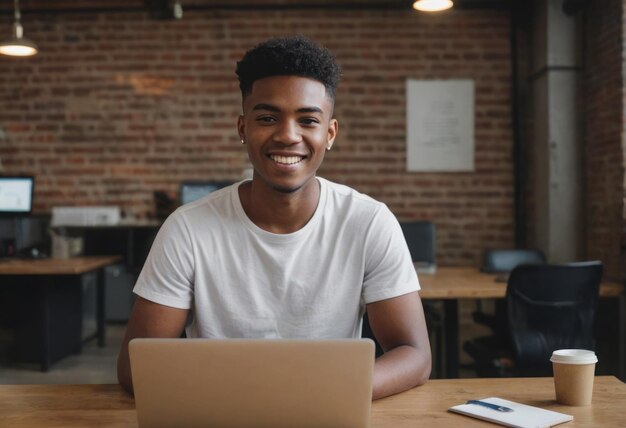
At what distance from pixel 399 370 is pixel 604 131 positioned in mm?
3930

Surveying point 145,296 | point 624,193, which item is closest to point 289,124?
point 145,296

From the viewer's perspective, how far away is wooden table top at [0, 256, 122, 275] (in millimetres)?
4309

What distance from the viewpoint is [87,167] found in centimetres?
624

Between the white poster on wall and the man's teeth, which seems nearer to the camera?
the man's teeth

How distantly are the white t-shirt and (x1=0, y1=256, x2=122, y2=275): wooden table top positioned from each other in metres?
2.93

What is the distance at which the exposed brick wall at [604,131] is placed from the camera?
451cm

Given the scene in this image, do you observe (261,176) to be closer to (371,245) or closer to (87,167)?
(371,245)

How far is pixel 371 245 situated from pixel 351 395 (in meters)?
0.61

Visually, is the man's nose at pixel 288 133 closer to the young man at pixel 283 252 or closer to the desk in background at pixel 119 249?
the young man at pixel 283 252

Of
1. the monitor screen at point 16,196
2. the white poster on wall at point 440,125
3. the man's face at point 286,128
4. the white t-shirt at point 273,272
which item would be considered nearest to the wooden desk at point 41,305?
the monitor screen at point 16,196

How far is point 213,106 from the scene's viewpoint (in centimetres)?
618

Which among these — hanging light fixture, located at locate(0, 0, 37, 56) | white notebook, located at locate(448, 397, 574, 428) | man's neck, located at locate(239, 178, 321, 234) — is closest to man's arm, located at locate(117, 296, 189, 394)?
man's neck, located at locate(239, 178, 321, 234)

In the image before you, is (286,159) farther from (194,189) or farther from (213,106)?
(213,106)

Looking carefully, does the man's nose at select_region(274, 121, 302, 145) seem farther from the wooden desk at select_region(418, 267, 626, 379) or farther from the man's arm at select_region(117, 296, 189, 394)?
the wooden desk at select_region(418, 267, 626, 379)
